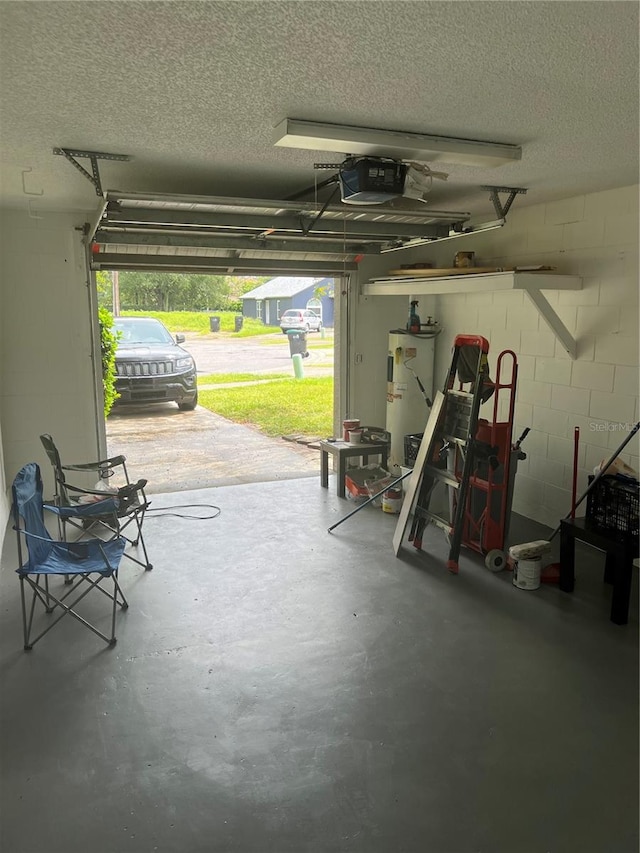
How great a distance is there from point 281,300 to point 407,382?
10135 mm

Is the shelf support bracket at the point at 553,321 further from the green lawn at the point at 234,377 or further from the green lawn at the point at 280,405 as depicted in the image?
the green lawn at the point at 234,377

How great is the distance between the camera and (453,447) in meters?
4.61

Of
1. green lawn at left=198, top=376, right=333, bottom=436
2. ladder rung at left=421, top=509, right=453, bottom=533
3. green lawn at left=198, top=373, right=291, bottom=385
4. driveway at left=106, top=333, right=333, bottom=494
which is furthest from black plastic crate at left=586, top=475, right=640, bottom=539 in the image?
green lawn at left=198, top=373, right=291, bottom=385

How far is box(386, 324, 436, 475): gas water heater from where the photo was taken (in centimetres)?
627

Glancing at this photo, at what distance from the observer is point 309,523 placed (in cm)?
523

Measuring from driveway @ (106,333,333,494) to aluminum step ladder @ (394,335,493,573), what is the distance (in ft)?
7.29

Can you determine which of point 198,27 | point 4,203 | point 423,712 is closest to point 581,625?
point 423,712

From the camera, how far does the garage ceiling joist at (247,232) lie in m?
3.95

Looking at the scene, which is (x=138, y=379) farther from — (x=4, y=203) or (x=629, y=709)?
(x=629, y=709)

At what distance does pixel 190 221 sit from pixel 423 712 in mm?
3171

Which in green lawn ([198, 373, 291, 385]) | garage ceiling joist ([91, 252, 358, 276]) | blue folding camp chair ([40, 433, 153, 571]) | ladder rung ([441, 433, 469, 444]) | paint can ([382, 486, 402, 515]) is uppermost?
garage ceiling joist ([91, 252, 358, 276])

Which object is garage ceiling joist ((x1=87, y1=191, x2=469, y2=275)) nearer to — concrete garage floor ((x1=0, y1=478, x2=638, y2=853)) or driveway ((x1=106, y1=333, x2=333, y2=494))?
driveway ((x1=106, y1=333, x2=333, y2=494))

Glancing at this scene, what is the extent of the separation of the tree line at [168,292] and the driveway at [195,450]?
4.04m

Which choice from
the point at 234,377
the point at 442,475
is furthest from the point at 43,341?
the point at 234,377
